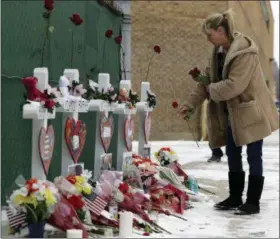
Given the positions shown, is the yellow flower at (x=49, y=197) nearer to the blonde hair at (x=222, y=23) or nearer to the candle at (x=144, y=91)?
the blonde hair at (x=222, y=23)

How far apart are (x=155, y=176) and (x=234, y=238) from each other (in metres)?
1.48

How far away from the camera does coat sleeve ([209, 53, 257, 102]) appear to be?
5801mm

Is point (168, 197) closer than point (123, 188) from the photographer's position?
No

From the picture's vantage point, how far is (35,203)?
4012mm

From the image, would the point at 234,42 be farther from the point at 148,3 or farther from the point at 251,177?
the point at 148,3

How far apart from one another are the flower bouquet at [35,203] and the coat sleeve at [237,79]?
2.20 meters

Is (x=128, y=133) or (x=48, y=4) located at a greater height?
(x=48, y=4)

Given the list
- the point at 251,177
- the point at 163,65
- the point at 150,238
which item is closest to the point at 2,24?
the point at 150,238

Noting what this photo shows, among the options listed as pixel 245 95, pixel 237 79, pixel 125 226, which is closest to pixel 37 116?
pixel 125 226

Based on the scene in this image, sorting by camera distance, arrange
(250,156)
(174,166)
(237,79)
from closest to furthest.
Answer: (237,79) < (250,156) < (174,166)

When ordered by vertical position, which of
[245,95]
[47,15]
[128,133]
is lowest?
[128,133]

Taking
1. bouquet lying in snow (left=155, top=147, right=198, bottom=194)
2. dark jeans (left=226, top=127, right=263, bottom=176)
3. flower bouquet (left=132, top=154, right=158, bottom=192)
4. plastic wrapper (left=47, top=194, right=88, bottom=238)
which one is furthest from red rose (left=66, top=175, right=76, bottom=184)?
bouquet lying in snow (left=155, top=147, right=198, bottom=194)

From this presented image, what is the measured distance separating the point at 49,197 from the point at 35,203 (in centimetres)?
9

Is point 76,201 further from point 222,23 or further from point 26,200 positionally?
point 222,23
